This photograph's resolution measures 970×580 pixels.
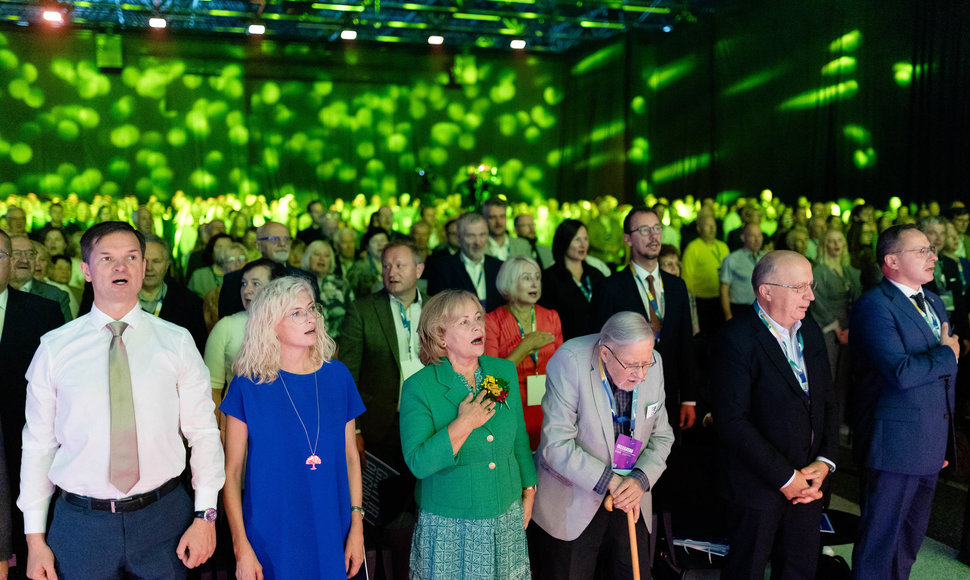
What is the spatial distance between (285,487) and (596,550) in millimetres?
1087

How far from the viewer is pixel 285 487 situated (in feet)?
7.73

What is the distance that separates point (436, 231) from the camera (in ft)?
29.8

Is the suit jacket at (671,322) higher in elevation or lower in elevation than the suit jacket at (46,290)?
lower

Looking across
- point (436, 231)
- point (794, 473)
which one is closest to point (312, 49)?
point (436, 231)

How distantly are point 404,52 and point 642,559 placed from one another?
15.7 m

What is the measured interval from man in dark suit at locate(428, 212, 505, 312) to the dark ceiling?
9.64m

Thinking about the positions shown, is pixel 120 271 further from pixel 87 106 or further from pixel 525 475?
pixel 87 106

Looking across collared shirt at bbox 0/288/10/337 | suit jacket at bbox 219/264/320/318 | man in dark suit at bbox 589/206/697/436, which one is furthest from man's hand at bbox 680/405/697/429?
collared shirt at bbox 0/288/10/337

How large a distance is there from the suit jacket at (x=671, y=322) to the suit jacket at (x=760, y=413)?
0.96m

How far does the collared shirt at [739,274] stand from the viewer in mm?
6086

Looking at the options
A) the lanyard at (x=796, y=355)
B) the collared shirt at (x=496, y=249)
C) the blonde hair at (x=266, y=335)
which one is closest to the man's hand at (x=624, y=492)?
the lanyard at (x=796, y=355)

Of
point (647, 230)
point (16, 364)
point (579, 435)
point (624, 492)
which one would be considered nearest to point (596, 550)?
point (624, 492)

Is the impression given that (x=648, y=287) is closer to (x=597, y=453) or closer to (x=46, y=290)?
(x=597, y=453)

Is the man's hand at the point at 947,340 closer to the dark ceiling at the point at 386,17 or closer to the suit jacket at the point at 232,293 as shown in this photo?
the suit jacket at the point at 232,293
